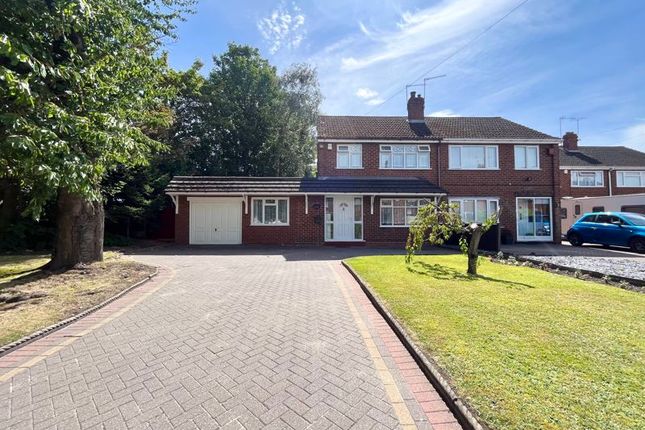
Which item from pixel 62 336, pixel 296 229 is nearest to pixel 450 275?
pixel 62 336

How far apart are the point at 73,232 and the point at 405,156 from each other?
16.6 m

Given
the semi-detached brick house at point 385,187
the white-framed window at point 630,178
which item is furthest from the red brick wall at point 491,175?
the white-framed window at point 630,178

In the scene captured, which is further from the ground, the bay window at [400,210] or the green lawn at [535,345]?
the bay window at [400,210]

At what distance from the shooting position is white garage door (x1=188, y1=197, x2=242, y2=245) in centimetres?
1803

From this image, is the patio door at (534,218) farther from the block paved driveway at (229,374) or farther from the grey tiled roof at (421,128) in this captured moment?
the block paved driveway at (229,374)

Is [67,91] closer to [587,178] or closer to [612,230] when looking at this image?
[612,230]

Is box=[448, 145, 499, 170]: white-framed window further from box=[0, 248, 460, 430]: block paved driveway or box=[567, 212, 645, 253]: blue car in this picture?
box=[0, 248, 460, 430]: block paved driveway

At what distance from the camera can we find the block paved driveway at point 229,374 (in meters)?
2.89

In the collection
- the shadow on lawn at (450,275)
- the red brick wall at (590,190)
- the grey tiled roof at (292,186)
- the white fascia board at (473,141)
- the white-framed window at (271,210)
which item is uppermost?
the white fascia board at (473,141)

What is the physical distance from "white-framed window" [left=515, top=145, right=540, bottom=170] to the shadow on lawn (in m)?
13.7

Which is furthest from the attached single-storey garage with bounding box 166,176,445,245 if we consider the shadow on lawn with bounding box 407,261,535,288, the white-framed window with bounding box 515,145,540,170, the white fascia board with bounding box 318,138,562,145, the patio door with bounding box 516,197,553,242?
the shadow on lawn with bounding box 407,261,535,288

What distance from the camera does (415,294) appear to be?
6629mm

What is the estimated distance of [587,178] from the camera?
97.1 feet

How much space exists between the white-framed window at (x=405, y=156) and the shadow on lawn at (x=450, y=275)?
10890 mm
